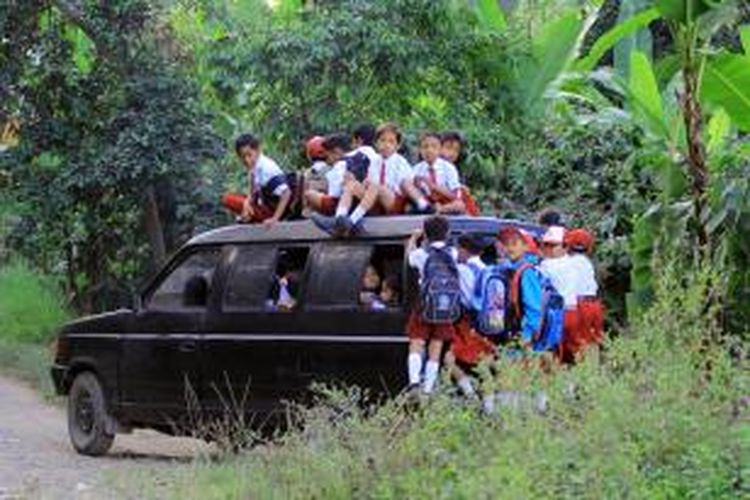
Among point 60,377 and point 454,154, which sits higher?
point 454,154

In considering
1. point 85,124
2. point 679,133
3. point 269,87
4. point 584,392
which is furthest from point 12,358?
point 584,392

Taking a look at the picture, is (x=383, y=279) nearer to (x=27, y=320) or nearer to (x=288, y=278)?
(x=288, y=278)

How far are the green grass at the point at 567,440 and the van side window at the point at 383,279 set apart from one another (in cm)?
189

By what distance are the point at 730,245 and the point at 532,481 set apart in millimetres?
5133

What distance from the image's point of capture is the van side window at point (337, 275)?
984 centimetres

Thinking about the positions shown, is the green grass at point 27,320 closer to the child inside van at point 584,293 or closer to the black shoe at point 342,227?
the black shoe at point 342,227

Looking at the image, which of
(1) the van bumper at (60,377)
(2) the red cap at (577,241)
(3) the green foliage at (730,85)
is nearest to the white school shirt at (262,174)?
(1) the van bumper at (60,377)

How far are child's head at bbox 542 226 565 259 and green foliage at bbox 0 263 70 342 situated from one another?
40.9 feet

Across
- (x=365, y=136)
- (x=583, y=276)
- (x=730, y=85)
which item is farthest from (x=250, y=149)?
(x=730, y=85)

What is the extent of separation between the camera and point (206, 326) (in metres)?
10.9

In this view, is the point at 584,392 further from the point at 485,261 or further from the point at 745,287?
the point at 745,287

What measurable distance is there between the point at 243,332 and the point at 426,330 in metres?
→ 1.99

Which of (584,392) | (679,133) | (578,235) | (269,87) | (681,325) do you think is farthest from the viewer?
(269,87)

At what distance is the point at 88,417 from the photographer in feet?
40.1
